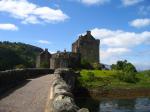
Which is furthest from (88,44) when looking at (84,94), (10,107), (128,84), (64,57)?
(10,107)

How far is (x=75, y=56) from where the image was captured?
102250 millimetres

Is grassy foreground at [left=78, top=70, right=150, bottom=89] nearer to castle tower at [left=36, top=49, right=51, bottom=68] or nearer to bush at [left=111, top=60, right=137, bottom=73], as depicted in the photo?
bush at [left=111, top=60, right=137, bottom=73]

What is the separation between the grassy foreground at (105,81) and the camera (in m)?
84.8

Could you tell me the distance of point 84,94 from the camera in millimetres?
81000

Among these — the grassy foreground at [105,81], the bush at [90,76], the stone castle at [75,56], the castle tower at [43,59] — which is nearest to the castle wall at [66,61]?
the stone castle at [75,56]

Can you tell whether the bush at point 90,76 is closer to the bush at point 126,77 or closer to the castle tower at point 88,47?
the bush at point 126,77

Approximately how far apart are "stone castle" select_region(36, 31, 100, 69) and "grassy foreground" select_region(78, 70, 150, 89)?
32.1ft

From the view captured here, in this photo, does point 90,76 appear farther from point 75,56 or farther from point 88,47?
point 88,47

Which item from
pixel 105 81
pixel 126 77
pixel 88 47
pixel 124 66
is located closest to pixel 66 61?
pixel 105 81

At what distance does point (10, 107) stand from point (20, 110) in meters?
1.01

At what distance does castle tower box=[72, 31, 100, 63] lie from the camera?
12165cm

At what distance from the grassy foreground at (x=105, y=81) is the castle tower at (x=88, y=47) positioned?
24.8m

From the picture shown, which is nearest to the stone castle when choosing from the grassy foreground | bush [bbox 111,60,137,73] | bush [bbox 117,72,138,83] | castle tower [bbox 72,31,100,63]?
castle tower [bbox 72,31,100,63]

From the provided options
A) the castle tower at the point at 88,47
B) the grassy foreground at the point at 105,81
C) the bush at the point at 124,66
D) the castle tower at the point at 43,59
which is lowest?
the grassy foreground at the point at 105,81
